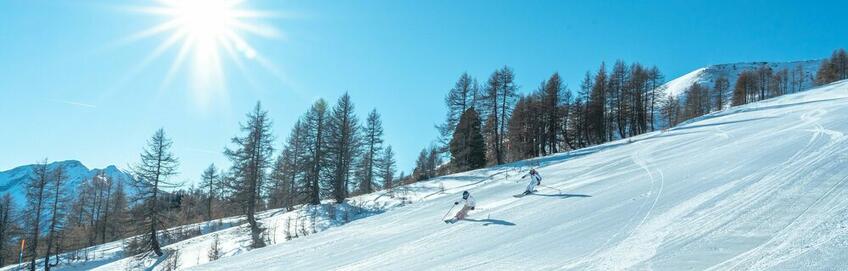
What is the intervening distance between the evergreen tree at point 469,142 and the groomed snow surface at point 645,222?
19433 mm

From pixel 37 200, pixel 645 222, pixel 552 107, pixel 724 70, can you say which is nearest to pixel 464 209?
pixel 645 222

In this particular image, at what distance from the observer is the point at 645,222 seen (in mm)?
9625

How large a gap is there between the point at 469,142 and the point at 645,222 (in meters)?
31.6

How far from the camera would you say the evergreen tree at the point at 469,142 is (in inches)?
1619

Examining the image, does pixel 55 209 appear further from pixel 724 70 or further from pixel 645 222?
pixel 724 70

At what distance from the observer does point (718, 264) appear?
6297 mm

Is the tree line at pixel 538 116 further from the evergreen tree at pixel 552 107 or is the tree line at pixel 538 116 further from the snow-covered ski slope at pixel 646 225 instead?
the snow-covered ski slope at pixel 646 225

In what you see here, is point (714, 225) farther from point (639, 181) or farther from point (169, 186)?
point (169, 186)

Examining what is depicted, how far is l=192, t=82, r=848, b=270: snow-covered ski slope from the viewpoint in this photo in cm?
702

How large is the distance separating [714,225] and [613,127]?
1795 inches

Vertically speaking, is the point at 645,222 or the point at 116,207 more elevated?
the point at 645,222

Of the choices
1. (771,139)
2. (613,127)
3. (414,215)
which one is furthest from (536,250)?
(613,127)

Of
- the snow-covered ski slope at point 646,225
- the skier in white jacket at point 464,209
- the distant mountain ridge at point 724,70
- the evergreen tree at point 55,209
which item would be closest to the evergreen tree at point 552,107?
the snow-covered ski slope at point 646,225

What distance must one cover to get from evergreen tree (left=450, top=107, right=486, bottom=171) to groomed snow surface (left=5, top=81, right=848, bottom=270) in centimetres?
1943
